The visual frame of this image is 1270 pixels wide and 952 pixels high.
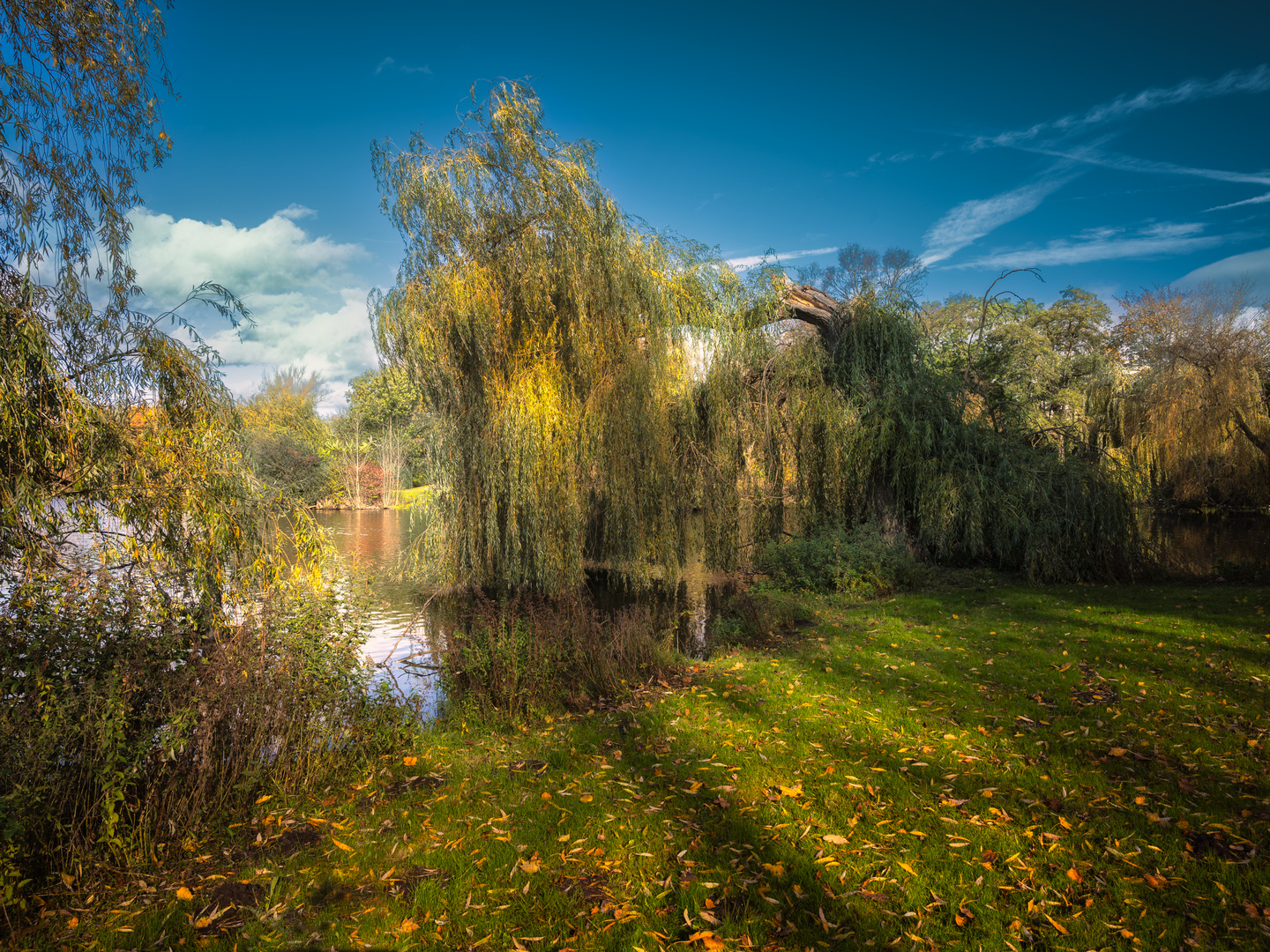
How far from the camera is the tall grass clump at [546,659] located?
5781 millimetres

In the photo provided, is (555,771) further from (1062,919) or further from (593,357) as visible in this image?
(593,357)

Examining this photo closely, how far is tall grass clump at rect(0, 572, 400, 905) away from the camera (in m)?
2.98

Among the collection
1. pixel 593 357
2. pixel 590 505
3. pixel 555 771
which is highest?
pixel 593 357

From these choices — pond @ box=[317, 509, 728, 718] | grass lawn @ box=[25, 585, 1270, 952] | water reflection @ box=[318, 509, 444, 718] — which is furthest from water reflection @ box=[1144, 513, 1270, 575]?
water reflection @ box=[318, 509, 444, 718]

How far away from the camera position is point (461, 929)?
2744 millimetres

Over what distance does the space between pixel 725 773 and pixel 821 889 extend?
1308 millimetres

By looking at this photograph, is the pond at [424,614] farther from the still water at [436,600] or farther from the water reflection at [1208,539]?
the water reflection at [1208,539]

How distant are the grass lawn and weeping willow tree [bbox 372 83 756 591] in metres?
2.97

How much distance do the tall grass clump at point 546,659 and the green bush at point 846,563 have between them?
4346 mm

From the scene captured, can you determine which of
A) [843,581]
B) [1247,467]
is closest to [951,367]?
[843,581]

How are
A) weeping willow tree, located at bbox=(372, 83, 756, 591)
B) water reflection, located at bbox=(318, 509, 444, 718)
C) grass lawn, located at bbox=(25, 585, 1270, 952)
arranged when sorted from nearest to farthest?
grass lawn, located at bbox=(25, 585, 1270, 952)
water reflection, located at bbox=(318, 509, 444, 718)
weeping willow tree, located at bbox=(372, 83, 756, 591)

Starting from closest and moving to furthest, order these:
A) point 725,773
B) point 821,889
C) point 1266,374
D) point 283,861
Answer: point 821,889
point 283,861
point 725,773
point 1266,374

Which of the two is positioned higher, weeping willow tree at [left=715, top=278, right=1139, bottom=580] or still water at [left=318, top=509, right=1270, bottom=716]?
weeping willow tree at [left=715, top=278, right=1139, bottom=580]

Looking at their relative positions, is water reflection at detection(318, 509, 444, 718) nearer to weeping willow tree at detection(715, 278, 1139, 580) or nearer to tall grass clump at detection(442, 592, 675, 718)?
tall grass clump at detection(442, 592, 675, 718)
